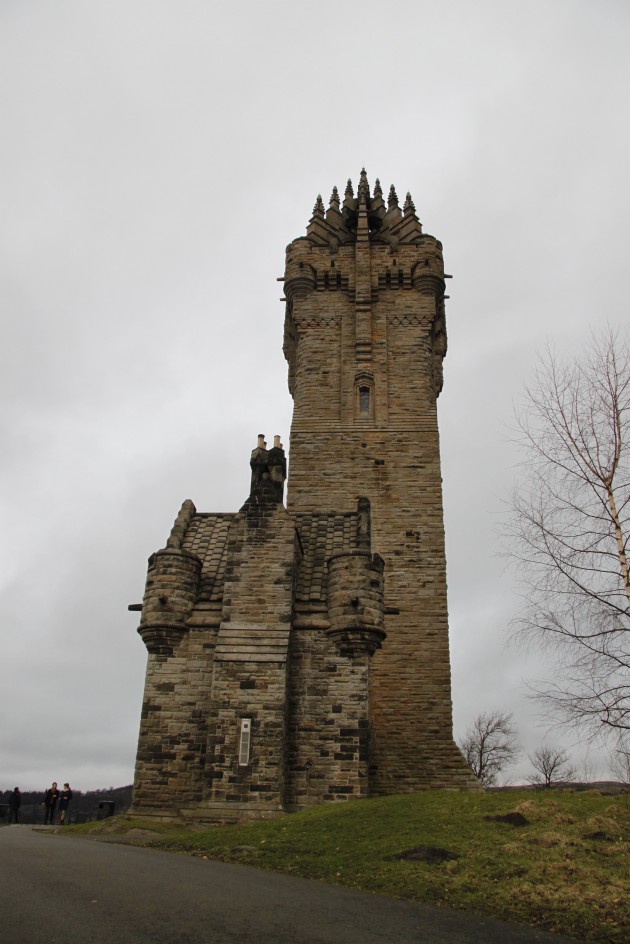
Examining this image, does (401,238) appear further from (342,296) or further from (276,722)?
(276,722)

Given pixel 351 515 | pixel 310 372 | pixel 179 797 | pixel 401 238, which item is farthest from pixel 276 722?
pixel 401 238

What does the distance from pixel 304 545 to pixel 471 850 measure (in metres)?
10.0

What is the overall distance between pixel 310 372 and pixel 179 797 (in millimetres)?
16849

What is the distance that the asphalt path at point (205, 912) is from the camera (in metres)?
6.80

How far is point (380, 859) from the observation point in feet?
33.9

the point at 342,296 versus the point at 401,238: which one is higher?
the point at 401,238

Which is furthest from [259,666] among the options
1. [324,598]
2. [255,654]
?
[324,598]

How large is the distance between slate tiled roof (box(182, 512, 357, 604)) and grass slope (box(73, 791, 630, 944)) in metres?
5.53

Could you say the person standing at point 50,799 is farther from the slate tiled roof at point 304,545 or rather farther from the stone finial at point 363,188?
the stone finial at point 363,188

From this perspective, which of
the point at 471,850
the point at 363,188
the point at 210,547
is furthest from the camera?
the point at 363,188

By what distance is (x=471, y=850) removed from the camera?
10336 millimetres

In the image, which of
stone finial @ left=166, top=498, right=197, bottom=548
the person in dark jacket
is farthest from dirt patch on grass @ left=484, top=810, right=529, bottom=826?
the person in dark jacket

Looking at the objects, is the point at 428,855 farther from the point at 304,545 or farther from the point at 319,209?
the point at 319,209

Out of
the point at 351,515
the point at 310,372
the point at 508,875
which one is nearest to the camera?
the point at 508,875
